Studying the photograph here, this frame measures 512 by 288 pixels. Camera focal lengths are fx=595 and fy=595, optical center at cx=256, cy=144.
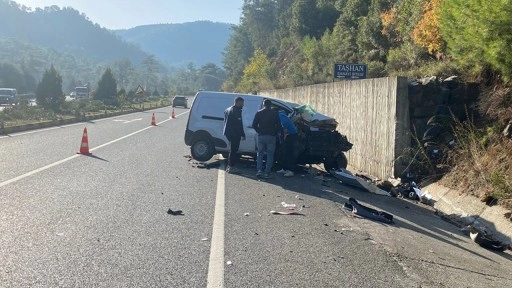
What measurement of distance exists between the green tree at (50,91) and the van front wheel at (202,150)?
1235 inches

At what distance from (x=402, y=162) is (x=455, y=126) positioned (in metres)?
1.57

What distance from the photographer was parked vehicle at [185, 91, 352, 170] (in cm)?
1466

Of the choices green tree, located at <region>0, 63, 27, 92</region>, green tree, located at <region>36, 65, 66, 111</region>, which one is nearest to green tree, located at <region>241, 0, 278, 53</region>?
green tree, located at <region>0, 63, 27, 92</region>

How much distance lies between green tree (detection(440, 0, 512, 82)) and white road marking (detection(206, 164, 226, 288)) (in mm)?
6603

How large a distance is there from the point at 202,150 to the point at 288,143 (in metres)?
2.70

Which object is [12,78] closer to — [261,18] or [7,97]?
[261,18]

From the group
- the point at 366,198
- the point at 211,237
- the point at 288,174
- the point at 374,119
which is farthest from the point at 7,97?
the point at 211,237

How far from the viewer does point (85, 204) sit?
9164 mm

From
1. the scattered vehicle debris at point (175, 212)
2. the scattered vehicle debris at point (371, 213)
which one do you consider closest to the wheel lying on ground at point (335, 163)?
the scattered vehicle debris at point (371, 213)

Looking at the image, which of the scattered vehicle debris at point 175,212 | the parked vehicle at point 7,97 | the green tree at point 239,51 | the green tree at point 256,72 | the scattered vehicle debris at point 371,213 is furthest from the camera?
the green tree at point 239,51

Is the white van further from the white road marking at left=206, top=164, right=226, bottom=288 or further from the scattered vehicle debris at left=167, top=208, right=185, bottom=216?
the scattered vehicle debris at left=167, top=208, right=185, bottom=216

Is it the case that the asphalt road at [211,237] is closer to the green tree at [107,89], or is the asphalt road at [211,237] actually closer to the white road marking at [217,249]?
the white road marking at [217,249]

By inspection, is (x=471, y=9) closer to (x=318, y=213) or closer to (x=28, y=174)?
(x=318, y=213)

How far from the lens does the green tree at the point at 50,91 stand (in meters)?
44.8
